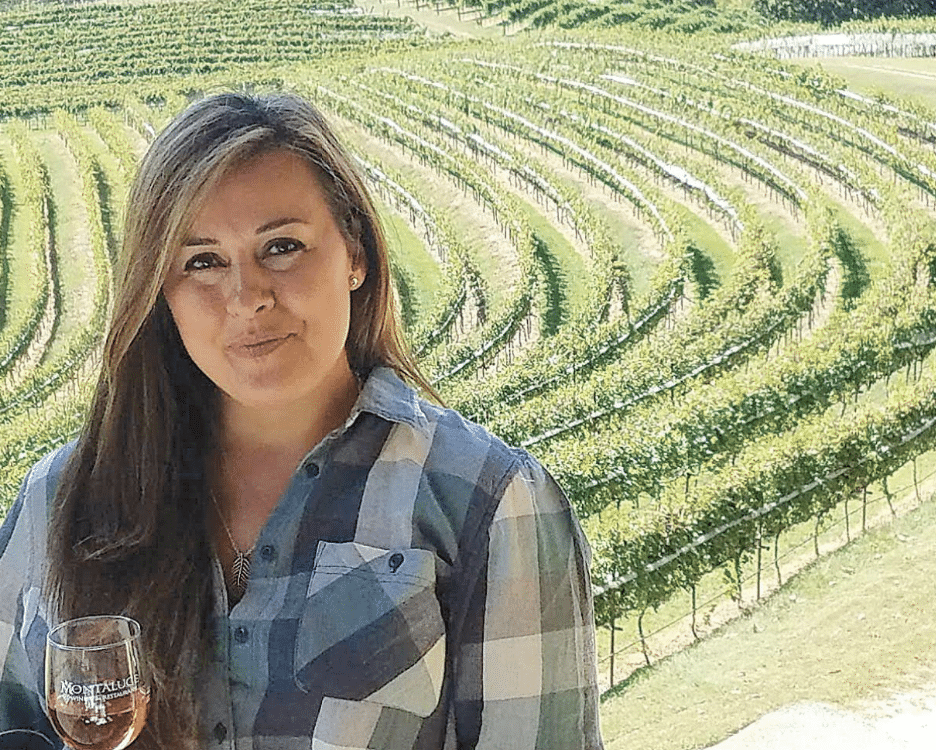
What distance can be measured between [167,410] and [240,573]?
0.14 meters

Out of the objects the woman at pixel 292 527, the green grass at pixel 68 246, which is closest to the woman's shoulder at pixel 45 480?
the woman at pixel 292 527

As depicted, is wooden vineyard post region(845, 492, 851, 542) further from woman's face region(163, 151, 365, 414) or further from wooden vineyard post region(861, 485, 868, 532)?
woman's face region(163, 151, 365, 414)

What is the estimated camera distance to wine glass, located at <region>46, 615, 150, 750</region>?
0.89 meters

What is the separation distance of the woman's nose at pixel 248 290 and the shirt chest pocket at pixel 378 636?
0.63 feet

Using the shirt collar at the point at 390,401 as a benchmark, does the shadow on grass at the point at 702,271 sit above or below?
below

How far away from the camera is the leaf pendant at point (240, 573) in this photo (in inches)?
40.6

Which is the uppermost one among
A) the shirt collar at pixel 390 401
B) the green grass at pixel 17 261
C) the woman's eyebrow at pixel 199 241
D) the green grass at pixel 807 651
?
the woman's eyebrow at pixel 199 241

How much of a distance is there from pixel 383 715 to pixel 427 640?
6cm

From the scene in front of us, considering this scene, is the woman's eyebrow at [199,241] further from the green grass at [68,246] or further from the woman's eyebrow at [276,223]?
the green grass at [68,246]

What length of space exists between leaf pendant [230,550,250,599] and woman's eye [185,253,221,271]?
0.22 metres

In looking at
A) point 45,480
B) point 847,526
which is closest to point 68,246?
point 847,526

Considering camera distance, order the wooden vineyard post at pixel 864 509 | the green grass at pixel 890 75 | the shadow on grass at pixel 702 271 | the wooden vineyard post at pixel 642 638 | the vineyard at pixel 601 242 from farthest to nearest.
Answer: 1. the shadow on grass at pixel 702 271
2. the green grass at pixel 890 75
3. the vineyard at pixel 601 242
4. the wooden vineyard post at pixel 864 509
5. the wooden vineyard post at pixel 642 638

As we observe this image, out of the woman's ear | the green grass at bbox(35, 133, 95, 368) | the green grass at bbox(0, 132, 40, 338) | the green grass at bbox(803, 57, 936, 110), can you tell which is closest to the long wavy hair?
the woman's ear

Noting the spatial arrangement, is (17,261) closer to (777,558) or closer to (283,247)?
(777,558)
